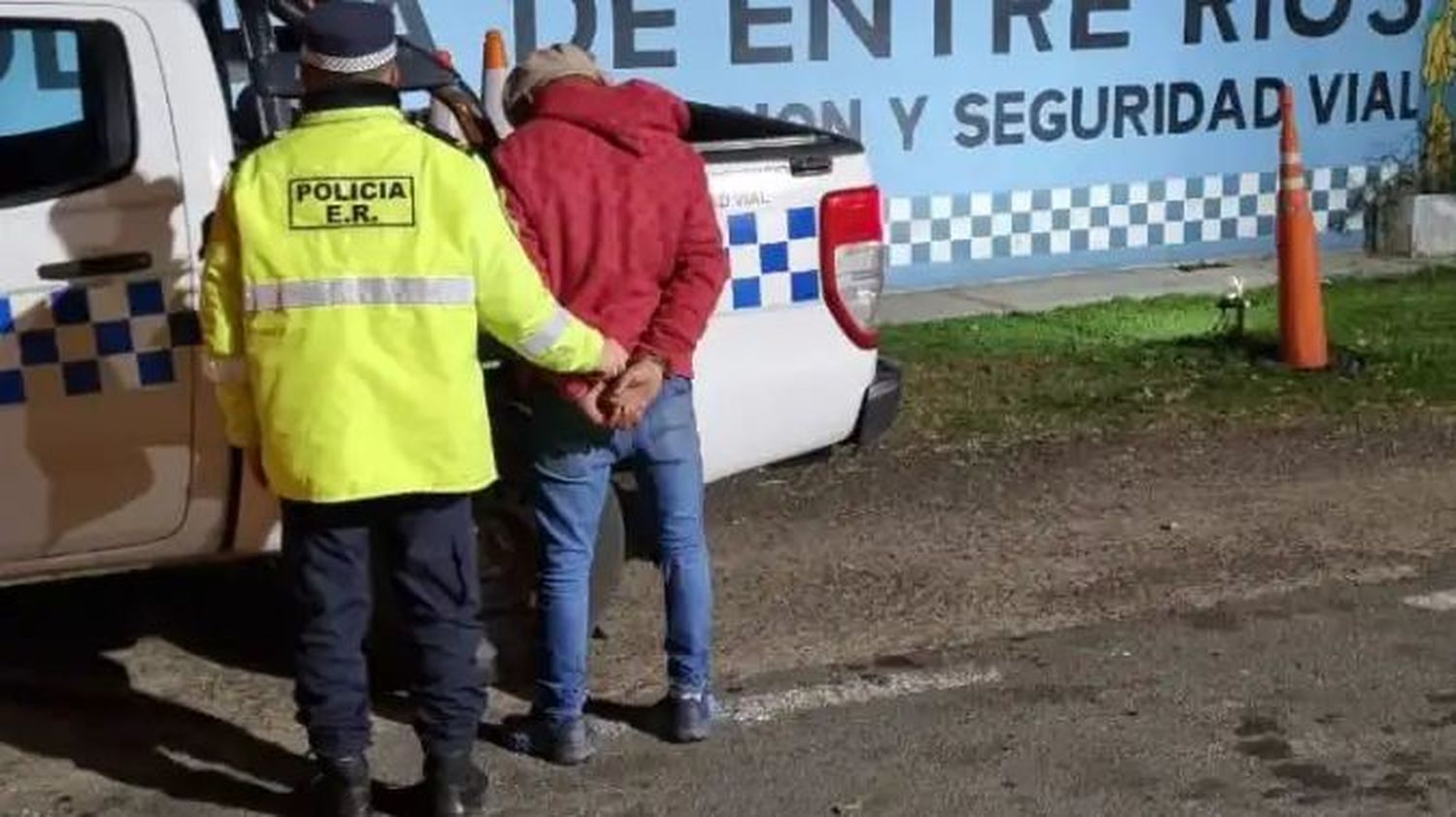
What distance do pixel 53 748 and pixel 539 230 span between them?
167 centimetres

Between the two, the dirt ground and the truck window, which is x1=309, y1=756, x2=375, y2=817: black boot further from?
the truck window

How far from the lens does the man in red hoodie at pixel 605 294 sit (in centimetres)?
456

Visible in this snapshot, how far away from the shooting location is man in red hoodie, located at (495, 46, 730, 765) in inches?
180

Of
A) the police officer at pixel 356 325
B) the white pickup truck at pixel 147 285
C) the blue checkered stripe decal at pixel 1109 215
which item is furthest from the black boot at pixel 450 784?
the blue checkered stripe decal at pixel 1109 215

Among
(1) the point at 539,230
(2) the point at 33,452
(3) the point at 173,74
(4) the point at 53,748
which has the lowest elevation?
(4) the point at 53,748

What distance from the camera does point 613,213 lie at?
457 cm

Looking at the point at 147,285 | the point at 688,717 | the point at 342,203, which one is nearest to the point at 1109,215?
the point at 688,717

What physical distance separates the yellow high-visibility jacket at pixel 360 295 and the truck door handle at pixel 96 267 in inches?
21.0

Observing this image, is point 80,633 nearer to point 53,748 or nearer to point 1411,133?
point 53,748

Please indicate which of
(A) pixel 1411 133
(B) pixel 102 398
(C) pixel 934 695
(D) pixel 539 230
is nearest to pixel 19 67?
(B) pixel 102 398

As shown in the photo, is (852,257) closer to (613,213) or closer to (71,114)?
(613,213)

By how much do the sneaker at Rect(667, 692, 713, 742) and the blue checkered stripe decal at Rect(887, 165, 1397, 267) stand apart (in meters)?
5.80

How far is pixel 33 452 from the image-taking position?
4750mm

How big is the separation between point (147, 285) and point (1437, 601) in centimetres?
Answer: 346
